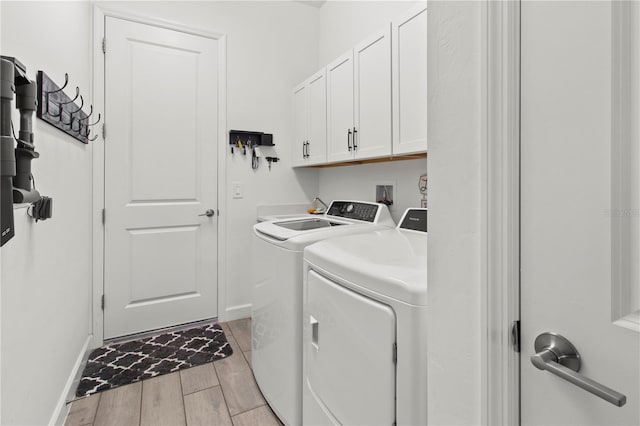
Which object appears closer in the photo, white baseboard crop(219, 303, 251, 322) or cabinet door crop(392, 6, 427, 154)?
cabinet door crop(392, 6, 427, 154)

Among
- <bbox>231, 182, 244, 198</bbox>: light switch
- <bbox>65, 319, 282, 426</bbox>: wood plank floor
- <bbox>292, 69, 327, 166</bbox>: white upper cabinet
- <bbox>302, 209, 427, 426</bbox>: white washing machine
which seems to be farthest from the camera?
<bbox>231, 182, 244, 198</bbox>: light switch

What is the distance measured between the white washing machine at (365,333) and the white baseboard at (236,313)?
5.09ft

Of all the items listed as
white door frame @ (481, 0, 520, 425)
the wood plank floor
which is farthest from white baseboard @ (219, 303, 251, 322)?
white door frame @ (481, 0, 520, 425)

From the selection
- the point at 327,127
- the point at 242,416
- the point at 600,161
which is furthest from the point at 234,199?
the point at 600,161

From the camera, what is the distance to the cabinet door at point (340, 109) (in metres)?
2.16

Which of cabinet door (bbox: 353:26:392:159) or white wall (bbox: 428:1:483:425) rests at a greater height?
cabinet door (bbox: 353:26:392:159)

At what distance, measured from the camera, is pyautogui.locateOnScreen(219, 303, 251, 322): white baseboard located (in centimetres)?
273

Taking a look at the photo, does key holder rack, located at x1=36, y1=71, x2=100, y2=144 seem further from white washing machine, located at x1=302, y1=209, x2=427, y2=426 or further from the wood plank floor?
the wood plank floor

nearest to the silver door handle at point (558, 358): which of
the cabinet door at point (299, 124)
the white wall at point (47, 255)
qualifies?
Answer: the white wall at point (47, 255)

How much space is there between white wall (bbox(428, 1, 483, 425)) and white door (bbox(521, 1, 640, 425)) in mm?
80

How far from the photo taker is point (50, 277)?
4.67 feet

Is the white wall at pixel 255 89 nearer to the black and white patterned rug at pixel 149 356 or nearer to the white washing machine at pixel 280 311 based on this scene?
the black and white patterned rug at pixel 149 356

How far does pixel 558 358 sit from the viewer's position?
0.54m

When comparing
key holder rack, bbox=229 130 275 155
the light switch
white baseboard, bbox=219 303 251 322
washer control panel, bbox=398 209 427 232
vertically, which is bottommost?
white baseboard, bbox=219 303 251 322
